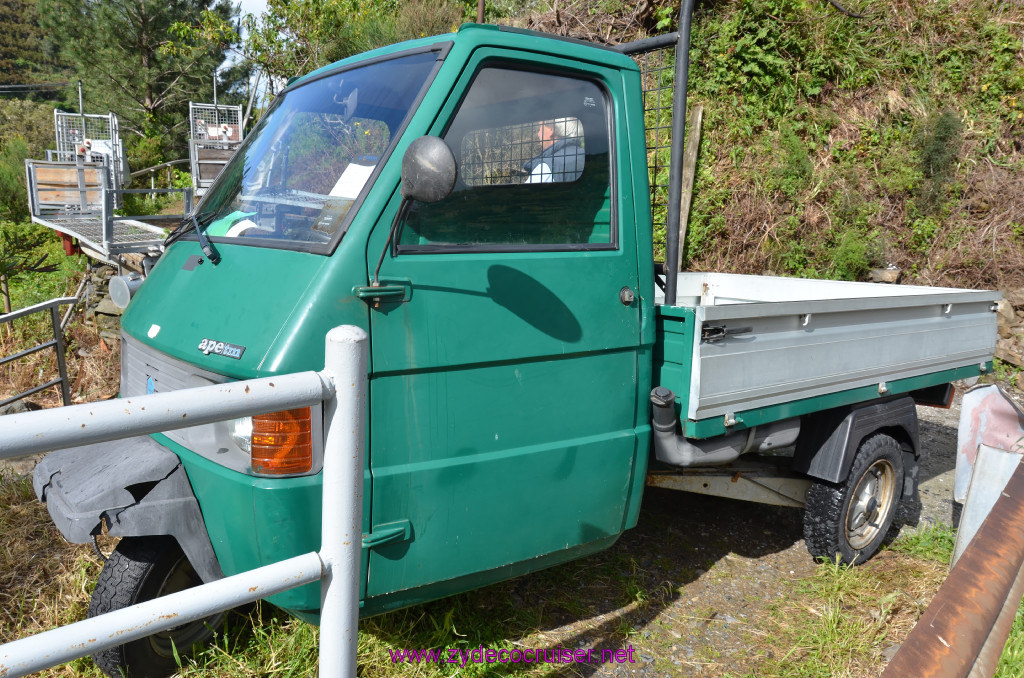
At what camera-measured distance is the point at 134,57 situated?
2548 cm

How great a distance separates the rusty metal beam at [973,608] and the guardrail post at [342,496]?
3.50 feet

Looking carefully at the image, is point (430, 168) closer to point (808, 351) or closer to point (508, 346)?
point (508, 346)

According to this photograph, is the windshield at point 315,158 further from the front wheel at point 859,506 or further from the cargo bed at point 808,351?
the front wheel at point 859,506

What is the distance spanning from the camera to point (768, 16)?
28.9 ft

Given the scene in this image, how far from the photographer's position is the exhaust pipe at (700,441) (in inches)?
110

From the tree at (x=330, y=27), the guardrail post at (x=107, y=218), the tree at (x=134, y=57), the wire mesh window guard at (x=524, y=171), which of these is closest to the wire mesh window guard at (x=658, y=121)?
the wire mesh window guard at (x=524, y=171)

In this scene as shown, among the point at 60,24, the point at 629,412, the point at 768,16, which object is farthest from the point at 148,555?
the point at 60,24

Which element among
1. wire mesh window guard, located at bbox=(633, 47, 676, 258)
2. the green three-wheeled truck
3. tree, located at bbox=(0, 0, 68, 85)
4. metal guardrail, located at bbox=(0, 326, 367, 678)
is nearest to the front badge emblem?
the green three-wheeled truck

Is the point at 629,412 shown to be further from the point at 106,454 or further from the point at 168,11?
the point at 168,11

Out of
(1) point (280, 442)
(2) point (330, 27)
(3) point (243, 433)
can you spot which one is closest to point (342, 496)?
(1) point (280, 442)

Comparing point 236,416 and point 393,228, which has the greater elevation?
point 393,228

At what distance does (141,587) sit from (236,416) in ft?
4.39

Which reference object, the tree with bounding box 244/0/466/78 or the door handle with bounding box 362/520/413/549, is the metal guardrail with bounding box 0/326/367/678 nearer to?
the door handle with bounding box 362/520/413/549

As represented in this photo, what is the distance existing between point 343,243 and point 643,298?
1.23 m
